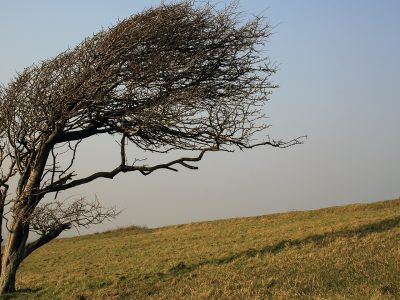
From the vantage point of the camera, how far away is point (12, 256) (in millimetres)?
14906

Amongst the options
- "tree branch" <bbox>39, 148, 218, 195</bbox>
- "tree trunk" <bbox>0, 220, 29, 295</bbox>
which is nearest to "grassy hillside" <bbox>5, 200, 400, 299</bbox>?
"tree trunk" <bbox>0, 220, 29, 295</bbox>

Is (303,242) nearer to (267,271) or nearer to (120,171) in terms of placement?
(267,271)

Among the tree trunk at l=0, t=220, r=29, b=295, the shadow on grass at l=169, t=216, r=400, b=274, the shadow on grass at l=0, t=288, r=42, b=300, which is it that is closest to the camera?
the shadow on grass at l=0, t=288, r=42, b=300

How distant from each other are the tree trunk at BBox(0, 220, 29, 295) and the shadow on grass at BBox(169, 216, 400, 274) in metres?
4.76

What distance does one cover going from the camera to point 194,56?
49.7 ft

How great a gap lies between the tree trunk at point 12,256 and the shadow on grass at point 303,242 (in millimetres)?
4758

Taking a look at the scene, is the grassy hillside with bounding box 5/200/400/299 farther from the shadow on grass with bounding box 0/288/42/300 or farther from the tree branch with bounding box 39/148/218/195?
the tree branch with bounding box 39/148/218/195

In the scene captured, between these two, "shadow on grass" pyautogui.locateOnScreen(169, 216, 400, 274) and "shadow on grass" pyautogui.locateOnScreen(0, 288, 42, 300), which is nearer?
"shadow on grass" pyautogui.locateOnScreen(0, 288, 42, 300)

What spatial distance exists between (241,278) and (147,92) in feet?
20.9

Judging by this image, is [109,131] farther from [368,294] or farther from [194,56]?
[368,294]

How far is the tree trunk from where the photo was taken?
1491 centimetres

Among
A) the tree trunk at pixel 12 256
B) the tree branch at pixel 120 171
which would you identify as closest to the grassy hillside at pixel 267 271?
the tree trunk at pixel 12 256

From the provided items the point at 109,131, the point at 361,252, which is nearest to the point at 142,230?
the point at 109,131

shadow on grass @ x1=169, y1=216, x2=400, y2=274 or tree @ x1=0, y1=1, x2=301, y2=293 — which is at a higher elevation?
tree @ x1=0, y1=1, x2=301, y2=293
